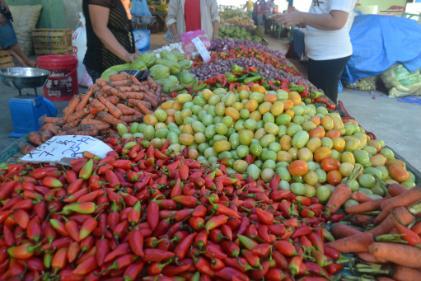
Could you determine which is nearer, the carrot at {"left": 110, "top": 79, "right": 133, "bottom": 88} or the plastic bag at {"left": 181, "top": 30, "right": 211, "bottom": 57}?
the carrot at {"left": 110, "top": 79, "right": 133, "bottom": 88}

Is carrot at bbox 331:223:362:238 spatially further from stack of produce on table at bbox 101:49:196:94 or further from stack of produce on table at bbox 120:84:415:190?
stack of produce on table at bbox 101:49:196:94

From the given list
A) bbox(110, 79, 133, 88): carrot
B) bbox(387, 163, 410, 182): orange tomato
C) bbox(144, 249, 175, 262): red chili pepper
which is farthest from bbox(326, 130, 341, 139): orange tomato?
bbox(110, 79, 133, 88): carrot

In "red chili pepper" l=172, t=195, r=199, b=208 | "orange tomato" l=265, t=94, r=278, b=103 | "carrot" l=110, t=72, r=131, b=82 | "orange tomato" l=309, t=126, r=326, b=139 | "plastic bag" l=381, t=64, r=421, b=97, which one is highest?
"carrot" l=110, t=72, r=131, b=82

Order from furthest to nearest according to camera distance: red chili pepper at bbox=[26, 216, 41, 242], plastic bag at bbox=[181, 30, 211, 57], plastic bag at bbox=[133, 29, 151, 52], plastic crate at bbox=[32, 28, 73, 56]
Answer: plastic crate at bbox=[32, 28, 73, 56]
plastic bag at bbox=[133, 29, 151, 52]
plastic bag at bbox=[181, 30, 211, 57]
red chili pepper at bbox=[26, 216, 41, 242]

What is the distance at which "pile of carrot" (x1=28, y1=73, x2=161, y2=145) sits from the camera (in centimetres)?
252

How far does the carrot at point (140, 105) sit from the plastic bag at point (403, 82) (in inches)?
238

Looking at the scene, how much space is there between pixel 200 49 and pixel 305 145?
8.13ft

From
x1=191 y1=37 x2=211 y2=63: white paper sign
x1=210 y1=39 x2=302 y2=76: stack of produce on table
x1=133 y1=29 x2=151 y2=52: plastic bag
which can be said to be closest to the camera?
x1=191 y1=37 x2=211 y2=63: white paper sign

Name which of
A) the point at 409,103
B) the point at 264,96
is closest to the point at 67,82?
the point at 264,96

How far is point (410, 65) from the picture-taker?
281 inches

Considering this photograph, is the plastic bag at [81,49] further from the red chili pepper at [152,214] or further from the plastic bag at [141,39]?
the red chili pepper at [152,214]

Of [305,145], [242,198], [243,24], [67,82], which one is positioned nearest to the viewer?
[242,198]

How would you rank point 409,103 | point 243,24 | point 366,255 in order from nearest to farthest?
point 366,255
point 409,103
point 243,24

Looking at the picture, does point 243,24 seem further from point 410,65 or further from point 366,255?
point 366,255
